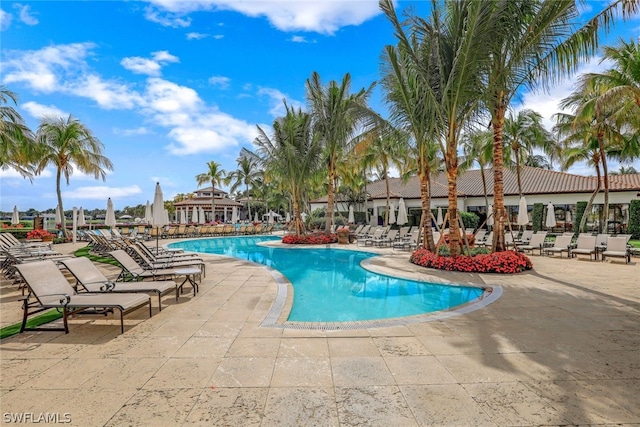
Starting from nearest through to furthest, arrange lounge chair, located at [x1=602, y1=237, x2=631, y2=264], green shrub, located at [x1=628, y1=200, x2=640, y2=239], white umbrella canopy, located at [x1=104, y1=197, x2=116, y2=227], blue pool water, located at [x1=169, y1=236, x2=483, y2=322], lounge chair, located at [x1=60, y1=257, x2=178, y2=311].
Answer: lounge chair, located at [x1=60, y1=257, x2=178, y2=311], blue pool water, located at [x1=169, y1=236, x2=483, y2=322], lounge chair, located at [x1=602, y1=237, x2=631, y2=264], white umbrella canopy, located at [x1=104, y1=197, x2=116, y2=227], green shrub, located at [x1=628, y1=200, x2=640, y2=239]

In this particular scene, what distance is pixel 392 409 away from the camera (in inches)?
115

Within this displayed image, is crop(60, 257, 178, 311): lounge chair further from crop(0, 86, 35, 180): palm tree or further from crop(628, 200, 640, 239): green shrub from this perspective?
crop(628, 200, 640, 239): green shrub

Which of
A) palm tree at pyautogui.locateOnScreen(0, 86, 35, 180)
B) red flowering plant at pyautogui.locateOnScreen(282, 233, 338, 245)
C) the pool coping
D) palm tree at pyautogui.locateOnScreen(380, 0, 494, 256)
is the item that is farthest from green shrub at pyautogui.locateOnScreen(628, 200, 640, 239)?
palm tree at pyautogui.locateOnScreen(0, 86, 35, 180)

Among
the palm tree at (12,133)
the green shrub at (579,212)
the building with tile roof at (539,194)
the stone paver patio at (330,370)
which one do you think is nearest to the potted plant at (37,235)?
the palm tree at (12,133)

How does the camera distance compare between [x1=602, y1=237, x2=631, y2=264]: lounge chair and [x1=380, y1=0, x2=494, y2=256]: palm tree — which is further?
[x1=602, y1=237, x2=631, y2=264]: lounge chair

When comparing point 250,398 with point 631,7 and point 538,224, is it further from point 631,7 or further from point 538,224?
point 538,224

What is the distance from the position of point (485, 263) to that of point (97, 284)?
1016 centimetres

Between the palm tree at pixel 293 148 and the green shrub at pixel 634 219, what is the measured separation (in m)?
18.9

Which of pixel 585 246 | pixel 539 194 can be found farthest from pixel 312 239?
pixel 539 194

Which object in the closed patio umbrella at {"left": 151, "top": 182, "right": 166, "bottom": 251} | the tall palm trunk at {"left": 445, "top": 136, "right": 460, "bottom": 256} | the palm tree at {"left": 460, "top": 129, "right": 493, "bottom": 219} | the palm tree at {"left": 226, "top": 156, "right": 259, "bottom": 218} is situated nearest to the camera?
the closed patio umbrella at {"left": 151, "top": 182, "right": 166, "bottom": 251}

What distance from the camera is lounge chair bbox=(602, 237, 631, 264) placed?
11773 mm

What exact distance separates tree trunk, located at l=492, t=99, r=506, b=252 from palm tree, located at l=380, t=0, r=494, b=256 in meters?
0.75

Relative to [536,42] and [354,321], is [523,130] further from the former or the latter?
[354,321]

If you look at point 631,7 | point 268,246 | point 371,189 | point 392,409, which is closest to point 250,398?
point 392,409
